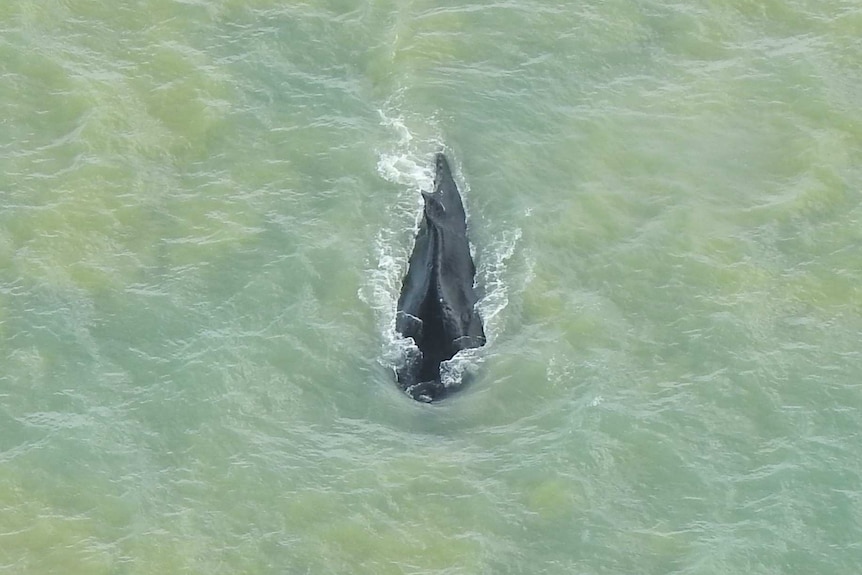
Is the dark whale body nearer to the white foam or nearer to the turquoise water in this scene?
the white foam

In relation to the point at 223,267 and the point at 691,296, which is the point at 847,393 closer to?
the point at 691,296

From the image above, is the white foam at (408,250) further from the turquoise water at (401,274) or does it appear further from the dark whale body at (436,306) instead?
the dark whale body at (436,306)

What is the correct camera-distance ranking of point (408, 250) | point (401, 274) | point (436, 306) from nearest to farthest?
1. point (436, 306)
2. point (401, 274)
3. point (408, 250)

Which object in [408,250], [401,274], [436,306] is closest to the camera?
[436,306]

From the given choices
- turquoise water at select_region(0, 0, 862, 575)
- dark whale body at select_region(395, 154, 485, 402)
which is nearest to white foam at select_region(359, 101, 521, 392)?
turquoise water at select_region(0, 0, 862, 575)

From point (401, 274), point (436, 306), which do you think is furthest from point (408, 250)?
point (436, 306)

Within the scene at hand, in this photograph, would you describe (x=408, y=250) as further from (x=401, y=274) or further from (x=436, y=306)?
(x=436, y=306)

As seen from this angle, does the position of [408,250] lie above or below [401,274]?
above

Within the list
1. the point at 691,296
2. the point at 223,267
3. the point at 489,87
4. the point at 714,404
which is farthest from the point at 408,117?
the point at 714,404
